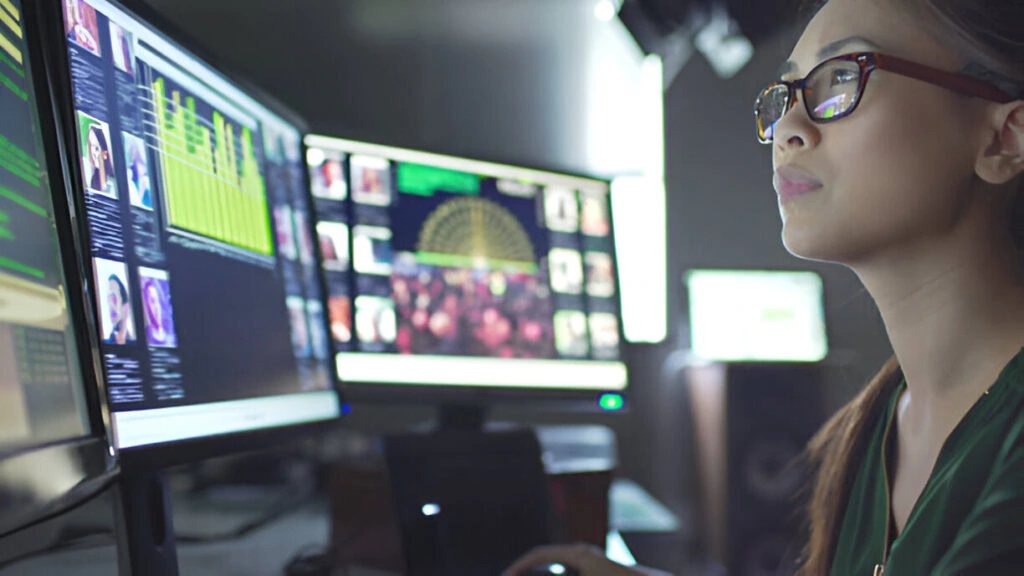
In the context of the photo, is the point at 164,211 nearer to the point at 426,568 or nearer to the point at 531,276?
the point at 426,568

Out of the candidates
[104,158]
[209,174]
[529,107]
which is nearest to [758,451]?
[529,107]

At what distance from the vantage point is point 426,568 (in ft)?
2.70

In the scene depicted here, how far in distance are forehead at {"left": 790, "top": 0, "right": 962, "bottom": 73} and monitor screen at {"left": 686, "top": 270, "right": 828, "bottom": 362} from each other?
4.25 feet

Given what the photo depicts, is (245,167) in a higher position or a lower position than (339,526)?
higher

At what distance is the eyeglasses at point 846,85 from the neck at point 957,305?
0.30ft

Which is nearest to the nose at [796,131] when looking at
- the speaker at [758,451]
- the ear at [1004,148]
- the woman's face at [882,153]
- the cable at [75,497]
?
the woman's face at [882,153]

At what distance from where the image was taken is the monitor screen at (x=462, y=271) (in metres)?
1.04

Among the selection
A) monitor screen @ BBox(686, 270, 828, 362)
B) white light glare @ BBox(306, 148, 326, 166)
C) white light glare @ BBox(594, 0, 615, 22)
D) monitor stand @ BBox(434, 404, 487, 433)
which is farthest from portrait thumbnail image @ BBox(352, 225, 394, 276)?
monitor screen @ BBox(686, 270, 828, 362)

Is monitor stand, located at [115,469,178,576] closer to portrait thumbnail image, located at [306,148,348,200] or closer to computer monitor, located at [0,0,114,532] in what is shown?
computer monitor, located at [0,0,114,532]

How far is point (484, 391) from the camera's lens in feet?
3.52

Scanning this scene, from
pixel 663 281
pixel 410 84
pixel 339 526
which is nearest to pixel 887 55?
pixel 339 526

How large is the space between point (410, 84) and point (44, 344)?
1.14 metres

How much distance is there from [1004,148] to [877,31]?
112mm

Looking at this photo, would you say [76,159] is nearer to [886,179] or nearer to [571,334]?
[886,179]
